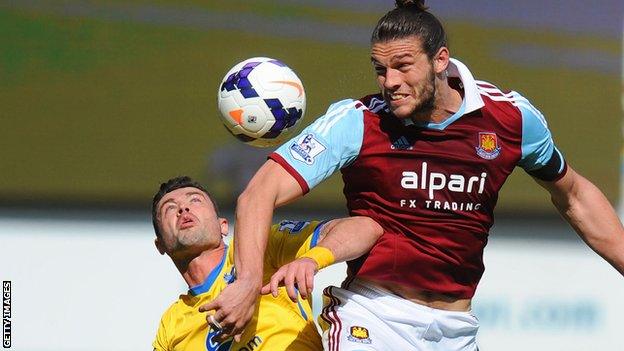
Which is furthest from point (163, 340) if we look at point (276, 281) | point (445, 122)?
point (445, 122)

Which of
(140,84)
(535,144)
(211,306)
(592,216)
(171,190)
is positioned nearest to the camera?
(211,306)

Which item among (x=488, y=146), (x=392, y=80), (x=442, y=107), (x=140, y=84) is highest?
(x=392, y=80)

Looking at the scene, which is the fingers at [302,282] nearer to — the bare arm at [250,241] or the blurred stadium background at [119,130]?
the bare arm at [250,241]

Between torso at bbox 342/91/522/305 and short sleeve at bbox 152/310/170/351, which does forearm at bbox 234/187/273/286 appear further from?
short sleeve at bbox 152/310/170/351

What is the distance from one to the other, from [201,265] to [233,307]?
55.6 inches

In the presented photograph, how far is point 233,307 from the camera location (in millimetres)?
3361

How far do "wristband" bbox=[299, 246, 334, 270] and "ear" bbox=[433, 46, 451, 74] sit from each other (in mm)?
689

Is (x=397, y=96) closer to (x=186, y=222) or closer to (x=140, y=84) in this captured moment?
(x=186, y=222)

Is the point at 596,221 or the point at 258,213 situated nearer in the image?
the point at 258,213

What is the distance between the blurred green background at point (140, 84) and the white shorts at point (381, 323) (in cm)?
302

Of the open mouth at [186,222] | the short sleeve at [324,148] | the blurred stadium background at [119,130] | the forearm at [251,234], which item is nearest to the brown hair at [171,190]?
the open mouth at [186,222]

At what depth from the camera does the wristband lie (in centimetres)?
358

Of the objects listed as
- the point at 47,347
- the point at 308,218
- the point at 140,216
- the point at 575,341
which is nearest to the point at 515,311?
the point at 575,341

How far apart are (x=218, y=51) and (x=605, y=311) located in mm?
2807
